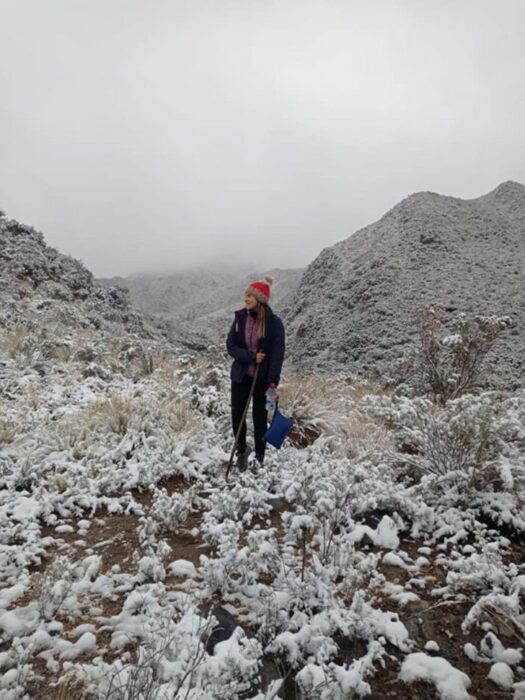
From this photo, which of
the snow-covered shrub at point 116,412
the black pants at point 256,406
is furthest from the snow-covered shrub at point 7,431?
the black pants at point 256,406

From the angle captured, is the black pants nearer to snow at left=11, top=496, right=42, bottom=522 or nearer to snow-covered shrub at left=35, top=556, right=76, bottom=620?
snow at left=11, top=496, right=42, bottom=522

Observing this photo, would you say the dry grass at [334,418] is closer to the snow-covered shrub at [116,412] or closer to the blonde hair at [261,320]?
the blonde hair at [261,320]

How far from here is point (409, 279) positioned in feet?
51.8

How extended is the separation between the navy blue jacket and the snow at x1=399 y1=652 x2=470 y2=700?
2.87 meters

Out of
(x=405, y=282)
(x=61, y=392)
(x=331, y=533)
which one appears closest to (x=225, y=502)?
(x=331, y=533)

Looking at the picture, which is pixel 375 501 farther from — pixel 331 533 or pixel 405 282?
pixel 405 282

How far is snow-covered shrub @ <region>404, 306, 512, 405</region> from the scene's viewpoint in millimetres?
7383

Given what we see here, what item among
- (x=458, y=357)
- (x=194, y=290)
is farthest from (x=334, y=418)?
(x=194, y=290)

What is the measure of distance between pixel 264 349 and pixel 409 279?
12.2 m

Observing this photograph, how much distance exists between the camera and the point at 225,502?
12.4 feet

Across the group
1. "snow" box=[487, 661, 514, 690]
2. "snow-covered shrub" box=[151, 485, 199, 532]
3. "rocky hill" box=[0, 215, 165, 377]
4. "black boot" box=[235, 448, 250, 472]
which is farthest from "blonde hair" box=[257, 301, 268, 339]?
"rocky hill" box=[0, 215, 165, 377]

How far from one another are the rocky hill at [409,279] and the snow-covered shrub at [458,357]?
10.6ft

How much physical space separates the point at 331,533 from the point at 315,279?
1762cm

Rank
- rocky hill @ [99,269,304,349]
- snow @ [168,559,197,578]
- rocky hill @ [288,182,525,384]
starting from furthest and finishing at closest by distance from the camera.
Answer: rocky hill @ [99,269,304,349] < rocky hill @ [288,182,525,384] < snow @ [168,559,197,578]
